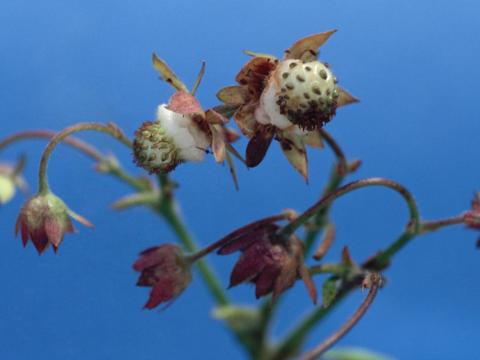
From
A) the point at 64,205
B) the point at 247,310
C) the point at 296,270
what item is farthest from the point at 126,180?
the point at 296,270

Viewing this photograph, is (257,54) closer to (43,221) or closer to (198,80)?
(198,80)

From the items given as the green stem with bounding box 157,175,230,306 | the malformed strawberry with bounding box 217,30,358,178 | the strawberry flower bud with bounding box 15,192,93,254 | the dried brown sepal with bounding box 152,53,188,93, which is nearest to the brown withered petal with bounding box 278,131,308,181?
the malformed strawberry with bounding box 217,30,358,178

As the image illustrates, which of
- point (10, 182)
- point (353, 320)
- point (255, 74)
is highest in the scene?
point (10, 182)

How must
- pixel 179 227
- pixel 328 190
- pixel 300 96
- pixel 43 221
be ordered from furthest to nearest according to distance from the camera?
pixel 179 227, pixel 328 190, pixel 43 221, pixel 300 96

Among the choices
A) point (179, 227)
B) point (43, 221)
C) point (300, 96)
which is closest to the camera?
point (300, 96)

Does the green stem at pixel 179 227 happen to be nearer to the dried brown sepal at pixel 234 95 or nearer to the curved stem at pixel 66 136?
the curved stem at pixel 66 136

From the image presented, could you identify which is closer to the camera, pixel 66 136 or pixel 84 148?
pixel 66 136

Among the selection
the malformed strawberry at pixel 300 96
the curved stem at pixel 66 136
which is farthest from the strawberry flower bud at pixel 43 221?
the malformed strawberry at pixel 300 96

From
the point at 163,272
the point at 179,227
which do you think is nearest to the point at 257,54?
the point at 163,272
